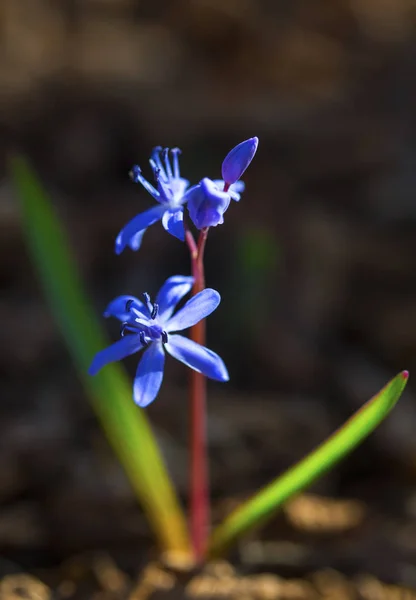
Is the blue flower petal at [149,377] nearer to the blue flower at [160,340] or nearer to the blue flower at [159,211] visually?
the blue flower at [160,340]

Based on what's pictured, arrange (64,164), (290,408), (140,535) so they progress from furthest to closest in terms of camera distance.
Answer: (64,164)
(290,408)
(140,535)

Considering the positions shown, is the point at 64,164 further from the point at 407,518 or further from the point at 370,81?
the point at 407,518

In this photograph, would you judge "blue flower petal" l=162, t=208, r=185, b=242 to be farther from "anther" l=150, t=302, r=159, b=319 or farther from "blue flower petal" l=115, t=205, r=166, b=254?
"anther" l=150, t=302, r=159, b=319

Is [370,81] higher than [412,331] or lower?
higher

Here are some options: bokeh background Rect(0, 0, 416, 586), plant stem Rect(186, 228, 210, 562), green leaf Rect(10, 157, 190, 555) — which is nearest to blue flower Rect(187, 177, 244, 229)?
plant stem Rect(186, 228, 210, 562)

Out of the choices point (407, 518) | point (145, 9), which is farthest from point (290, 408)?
point (145, 9)

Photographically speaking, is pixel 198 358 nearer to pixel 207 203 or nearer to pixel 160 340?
pixel 160 340

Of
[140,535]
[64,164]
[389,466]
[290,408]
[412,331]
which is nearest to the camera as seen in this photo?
[140,535]

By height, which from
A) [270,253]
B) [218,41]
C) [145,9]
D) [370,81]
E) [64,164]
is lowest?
[270,253]
